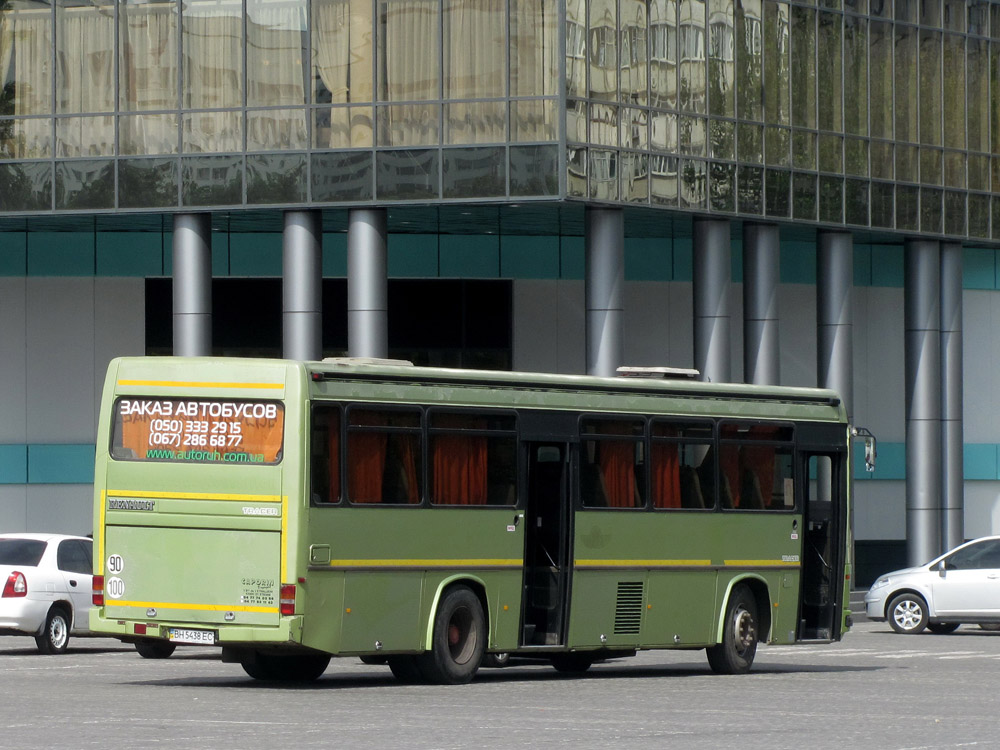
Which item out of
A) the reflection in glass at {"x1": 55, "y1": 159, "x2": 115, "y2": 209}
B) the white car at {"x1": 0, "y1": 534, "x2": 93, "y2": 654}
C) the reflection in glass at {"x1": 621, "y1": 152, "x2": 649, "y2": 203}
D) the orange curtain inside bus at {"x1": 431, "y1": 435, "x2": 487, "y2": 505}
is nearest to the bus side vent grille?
the orange curtain inside bus at {"x1": 431, "y1": 435, "x2": 487, "y2": 505}

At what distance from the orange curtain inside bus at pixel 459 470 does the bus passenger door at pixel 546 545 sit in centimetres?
67

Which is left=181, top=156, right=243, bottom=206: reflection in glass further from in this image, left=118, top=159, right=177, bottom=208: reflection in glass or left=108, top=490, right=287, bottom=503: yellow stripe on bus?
left=108, top=490, right=287, bottom=503: yellow stripe on bus

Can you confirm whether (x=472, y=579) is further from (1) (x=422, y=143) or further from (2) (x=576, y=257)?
(2) (x=576, y=257)

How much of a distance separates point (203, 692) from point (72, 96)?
2354 centimetres

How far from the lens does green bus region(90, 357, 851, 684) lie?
17578 mm

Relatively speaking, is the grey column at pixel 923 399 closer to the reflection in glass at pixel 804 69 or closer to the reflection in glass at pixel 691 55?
the reflection in glass at pixel 804 69

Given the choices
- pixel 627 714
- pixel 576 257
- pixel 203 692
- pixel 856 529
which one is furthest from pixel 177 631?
pixel 856 529

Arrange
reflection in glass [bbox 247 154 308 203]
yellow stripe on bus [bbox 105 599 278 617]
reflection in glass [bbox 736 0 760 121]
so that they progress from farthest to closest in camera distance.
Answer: reflection in glass [bbox 736 0 760 121], reflection in glass [bbox 247 154 308 203], yellow stripe on bus [bbox 105 599 278 617]

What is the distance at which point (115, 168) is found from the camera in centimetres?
3888

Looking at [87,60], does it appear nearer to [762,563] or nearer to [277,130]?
[277,130]

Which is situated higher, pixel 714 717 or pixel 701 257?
pixel 701 257

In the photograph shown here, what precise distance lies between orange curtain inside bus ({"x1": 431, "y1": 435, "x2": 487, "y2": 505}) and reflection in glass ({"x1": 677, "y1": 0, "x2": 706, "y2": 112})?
21078 mm

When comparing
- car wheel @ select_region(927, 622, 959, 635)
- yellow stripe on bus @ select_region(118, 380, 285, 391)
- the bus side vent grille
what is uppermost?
yellow stripe on bus @ select_region(118, 380, 285, 391)

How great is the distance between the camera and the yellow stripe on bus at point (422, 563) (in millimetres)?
17834
